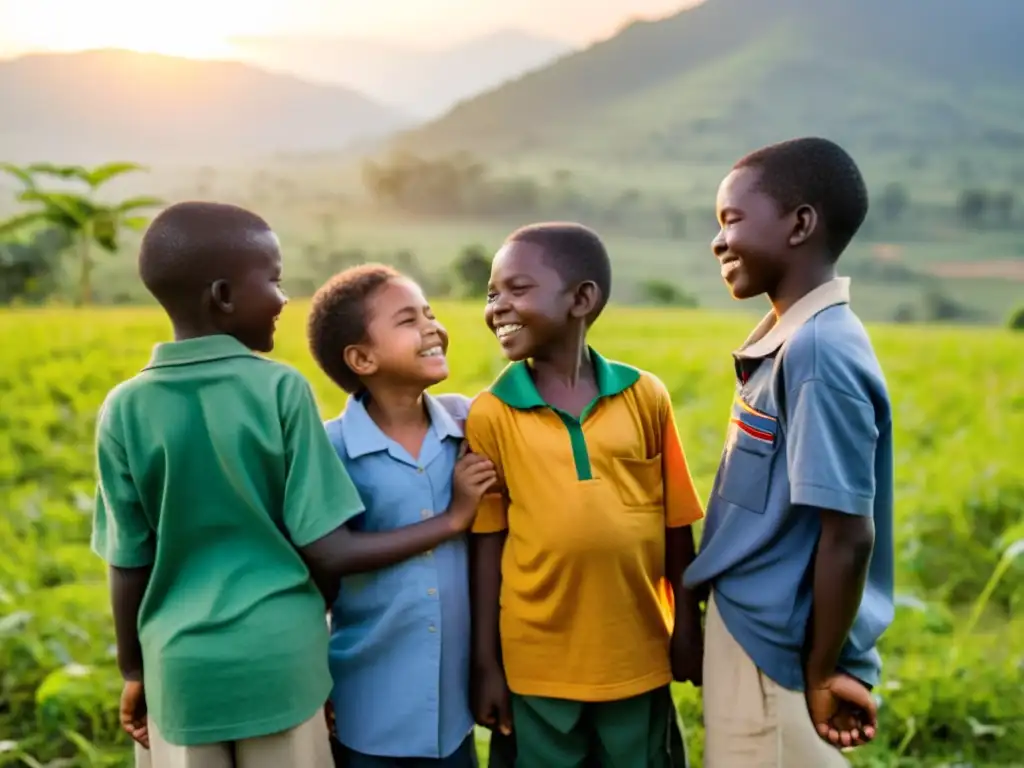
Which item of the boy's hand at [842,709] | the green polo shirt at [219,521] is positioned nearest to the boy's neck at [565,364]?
the green polo shirt at [219,521]

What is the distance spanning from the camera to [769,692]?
5.24 ft

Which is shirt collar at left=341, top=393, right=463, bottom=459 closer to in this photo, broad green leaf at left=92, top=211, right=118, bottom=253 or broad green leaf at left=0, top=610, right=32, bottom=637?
broad green leaf at left=0, top=610, right=32, bottom=637

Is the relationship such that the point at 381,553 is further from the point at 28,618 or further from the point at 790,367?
the point at 28,618

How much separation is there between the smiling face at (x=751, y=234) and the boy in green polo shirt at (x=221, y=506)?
76 centimetres

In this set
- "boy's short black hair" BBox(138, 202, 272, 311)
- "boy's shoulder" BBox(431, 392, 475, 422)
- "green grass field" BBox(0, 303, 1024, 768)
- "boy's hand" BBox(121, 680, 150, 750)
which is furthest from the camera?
"green grass field" BBox(0, 303, 1024, 768)

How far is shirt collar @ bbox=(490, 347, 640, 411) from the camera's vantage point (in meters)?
1.77

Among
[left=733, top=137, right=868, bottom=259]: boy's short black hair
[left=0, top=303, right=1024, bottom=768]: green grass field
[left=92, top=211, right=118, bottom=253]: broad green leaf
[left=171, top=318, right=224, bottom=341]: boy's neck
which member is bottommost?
[left=0, top=303, right=1024, bottom=768]: green grass field

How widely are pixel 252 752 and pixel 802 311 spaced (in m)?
1.18

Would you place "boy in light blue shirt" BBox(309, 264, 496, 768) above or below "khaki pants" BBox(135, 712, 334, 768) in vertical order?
above

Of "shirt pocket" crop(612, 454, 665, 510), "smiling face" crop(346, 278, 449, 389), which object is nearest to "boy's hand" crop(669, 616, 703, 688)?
"shirt pocket" crop(612, 454, 665, 510)

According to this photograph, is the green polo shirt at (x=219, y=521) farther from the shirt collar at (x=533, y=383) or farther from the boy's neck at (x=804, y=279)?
the boy's neck at (x=804, y=279)

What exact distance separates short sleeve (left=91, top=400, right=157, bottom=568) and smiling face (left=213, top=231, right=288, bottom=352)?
25cm

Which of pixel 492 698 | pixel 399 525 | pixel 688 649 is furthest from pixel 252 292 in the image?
pixel 688 649

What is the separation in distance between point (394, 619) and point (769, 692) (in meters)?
0.68
